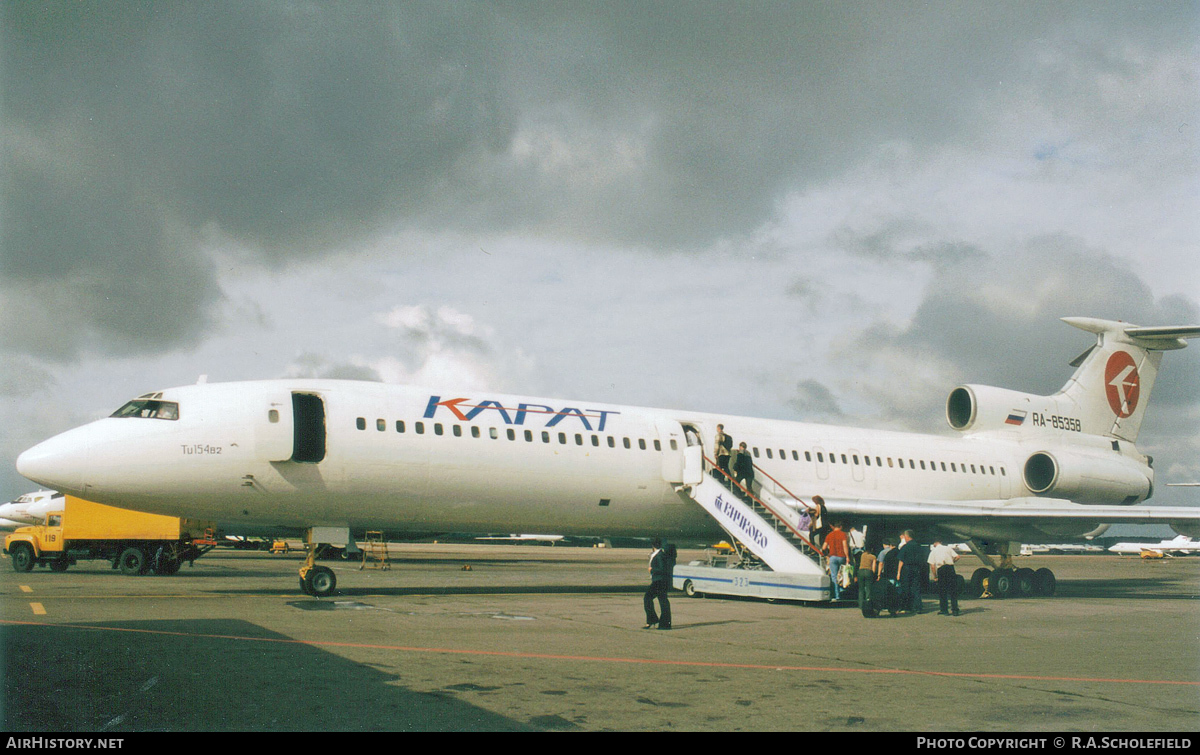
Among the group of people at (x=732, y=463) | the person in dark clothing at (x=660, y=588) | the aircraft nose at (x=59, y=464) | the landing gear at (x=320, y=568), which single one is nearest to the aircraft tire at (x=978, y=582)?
the group of people at (x=732, y=463)

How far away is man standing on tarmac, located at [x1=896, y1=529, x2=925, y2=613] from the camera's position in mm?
15898

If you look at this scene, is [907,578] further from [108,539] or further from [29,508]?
[29,508]

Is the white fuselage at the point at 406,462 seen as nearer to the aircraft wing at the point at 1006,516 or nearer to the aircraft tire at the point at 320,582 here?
the aircraft wing at the point at 1006,516

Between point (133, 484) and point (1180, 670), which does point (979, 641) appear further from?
point (133, 484)

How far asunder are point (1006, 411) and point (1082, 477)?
9.15ft

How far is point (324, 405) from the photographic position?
16.7m

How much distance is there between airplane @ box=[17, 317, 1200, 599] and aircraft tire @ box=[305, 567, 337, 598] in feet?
0.09

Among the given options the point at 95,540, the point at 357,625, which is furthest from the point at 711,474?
the point at 95,540

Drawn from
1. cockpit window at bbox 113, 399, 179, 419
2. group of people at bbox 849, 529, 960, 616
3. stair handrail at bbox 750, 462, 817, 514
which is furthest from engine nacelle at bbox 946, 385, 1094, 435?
cockpit window at bbox 113, 399, 179, 419

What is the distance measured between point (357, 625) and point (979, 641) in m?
8.18

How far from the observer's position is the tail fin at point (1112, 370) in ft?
93.1

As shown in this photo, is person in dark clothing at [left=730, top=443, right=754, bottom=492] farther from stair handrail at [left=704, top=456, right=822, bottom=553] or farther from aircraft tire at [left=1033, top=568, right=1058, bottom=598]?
aircraft tire at [left=1033, top=568, right=1058, bottom=598]

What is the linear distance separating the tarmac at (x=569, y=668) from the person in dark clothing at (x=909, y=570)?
56 centimetres

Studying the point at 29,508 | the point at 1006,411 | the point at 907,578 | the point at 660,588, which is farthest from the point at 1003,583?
the point at 29,508
